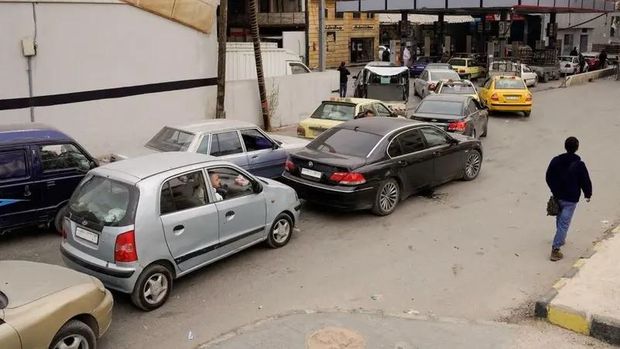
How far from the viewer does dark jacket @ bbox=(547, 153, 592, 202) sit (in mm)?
7645

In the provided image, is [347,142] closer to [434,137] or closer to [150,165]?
[434,137]

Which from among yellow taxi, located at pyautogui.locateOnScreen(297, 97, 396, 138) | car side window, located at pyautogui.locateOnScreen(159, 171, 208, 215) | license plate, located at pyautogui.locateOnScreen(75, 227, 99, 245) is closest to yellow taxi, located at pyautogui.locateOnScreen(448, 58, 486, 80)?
yellow taxi, located at pyautogui.locateOnScreen(297, 97, 396, 138)

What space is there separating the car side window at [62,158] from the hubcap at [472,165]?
295 inches

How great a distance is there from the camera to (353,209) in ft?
31.4

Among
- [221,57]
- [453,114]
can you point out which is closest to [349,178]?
[453,114]

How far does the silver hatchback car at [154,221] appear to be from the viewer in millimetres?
6289

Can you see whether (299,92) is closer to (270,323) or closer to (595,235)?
(595,235)

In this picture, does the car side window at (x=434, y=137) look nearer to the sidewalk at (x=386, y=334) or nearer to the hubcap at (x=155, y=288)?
the sidewalk at (x=386, y=334)

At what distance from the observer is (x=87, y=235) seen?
21.3 ft

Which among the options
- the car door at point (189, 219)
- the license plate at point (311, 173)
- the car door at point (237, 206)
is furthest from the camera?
the license plate at point (311, 173)

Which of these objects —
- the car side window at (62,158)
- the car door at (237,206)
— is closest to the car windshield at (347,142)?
the car door at (237,206)

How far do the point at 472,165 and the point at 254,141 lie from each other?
4.83 metres

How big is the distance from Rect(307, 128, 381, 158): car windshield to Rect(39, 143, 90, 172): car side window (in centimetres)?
382

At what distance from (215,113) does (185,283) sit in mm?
9201
